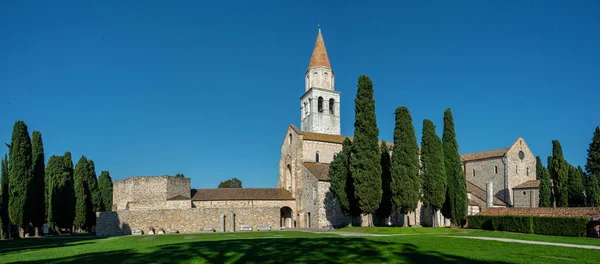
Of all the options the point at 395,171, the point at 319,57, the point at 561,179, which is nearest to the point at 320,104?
the point at 319,57

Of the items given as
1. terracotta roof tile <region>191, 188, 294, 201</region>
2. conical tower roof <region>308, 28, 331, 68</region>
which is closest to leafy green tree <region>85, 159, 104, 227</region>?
terracotta roof tile <region>191, 188, 294, 201</region>

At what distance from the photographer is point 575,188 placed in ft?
145

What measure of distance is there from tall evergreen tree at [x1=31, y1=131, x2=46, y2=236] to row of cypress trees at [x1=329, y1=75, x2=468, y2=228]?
80.0 ft

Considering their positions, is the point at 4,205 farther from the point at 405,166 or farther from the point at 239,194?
the point at 405,166

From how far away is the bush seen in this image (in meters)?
24.8

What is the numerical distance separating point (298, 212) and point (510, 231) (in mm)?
19012

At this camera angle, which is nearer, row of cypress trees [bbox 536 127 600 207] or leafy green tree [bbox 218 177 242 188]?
row of cypress trees [bbox 536 127 600 207]

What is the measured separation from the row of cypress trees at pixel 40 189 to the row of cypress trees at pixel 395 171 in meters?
24.6

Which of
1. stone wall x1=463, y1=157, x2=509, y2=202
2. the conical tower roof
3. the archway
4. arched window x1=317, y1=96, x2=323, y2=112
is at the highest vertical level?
the conical tower roof

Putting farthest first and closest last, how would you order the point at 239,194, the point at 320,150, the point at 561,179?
the point at 561,179 → the point at 320,150 → the point at 239,194

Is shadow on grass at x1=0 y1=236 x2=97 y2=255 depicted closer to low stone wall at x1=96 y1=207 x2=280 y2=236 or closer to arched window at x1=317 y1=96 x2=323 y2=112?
low stone wall at x1=96 y1=207 x2=280 y2=236

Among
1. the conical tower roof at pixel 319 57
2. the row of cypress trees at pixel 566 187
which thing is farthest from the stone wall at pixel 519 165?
the conical tower roof at pixel 319 57

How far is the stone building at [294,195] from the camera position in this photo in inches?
1436

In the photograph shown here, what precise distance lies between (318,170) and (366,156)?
33.5 ft
